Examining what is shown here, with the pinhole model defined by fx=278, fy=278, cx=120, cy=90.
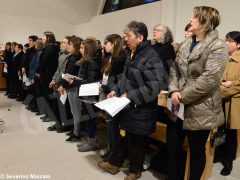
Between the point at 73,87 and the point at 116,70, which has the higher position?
the point at 116,70

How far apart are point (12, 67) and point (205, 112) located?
5.60 m

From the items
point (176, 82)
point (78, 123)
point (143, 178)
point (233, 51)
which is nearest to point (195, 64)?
point (176, 82)

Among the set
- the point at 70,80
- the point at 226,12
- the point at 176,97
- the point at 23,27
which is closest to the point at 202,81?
the point at 176,97

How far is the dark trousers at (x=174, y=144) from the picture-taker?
84.4 inches

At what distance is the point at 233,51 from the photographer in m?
2.80

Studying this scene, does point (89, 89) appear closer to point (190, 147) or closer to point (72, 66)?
point (72, 66)

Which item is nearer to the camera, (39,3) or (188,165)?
(188,165)

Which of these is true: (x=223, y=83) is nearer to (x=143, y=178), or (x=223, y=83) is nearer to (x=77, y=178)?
(x=143, y=178)

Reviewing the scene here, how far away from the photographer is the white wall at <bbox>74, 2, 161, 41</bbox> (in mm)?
6191

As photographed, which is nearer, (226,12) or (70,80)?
(70,80)

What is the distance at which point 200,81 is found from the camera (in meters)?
1.85

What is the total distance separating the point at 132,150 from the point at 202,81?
98 centimetres

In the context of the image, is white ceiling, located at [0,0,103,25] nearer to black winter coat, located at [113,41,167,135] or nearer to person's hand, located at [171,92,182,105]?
black winter coat, located at [113,41,167,135]

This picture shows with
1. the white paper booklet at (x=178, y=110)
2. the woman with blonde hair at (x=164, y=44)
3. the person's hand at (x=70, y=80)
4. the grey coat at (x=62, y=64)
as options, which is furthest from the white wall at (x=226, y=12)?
the white paper booklet at (x=178, y=110)
